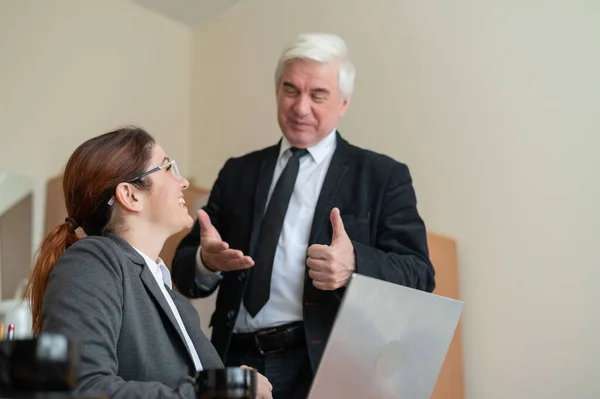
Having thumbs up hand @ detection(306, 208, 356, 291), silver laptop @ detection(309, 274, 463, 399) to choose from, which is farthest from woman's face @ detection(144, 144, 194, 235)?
silver laptop @ detection(309, 274, 463, 399)

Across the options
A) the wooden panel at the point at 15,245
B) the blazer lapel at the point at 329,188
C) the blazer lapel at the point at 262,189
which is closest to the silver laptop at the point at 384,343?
the blazer lapel at the point at 329,188

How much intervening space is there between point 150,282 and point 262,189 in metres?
0.67

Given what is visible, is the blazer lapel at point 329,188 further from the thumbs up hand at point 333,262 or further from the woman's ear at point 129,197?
the woman's ear at point 129,197

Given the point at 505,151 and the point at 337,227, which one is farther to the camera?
the point at 505,151

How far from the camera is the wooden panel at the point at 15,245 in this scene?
266 centimetres

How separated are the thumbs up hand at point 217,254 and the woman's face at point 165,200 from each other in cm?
19

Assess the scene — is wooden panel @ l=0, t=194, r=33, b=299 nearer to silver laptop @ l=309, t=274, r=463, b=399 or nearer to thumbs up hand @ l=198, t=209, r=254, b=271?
thumbs up hand @ l=198, t=209, r=254, b=271

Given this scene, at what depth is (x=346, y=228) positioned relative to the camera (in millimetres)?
1774

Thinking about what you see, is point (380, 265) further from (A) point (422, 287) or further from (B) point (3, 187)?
(B) point (3, 187)

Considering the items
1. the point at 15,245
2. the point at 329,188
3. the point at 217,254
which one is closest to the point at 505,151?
the point at 329,188

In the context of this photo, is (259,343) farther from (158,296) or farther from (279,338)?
(158,296)

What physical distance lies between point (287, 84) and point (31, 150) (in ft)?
4.58

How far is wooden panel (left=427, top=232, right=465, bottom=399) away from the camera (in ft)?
6.88

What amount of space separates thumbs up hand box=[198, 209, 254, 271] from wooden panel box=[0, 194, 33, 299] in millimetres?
1217
